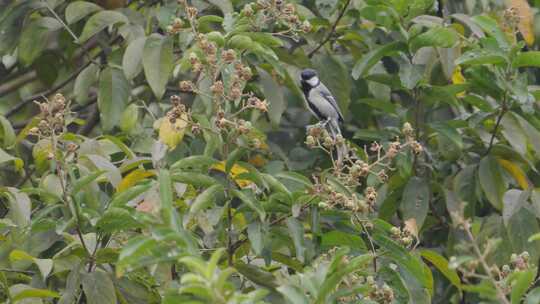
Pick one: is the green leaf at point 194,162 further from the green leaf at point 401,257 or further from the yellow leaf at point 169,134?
the green leaf at point 401,257

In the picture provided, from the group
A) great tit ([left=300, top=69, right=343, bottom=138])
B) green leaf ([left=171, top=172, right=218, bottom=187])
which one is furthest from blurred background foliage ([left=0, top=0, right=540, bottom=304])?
great tit ([left=300, top=69, right=343, bottom=138])

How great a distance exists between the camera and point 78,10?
14.5 ft

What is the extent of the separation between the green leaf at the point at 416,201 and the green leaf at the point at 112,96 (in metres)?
1.12

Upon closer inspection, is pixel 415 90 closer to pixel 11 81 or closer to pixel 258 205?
pixel 258 205

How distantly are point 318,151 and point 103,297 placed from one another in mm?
1803

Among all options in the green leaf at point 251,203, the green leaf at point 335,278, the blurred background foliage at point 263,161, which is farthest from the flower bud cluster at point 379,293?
the green leaf at point 251,203

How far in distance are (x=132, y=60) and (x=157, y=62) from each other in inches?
4.3

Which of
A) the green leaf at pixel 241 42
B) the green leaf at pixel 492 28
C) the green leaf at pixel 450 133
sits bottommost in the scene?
the green leaf at pixel 450 133

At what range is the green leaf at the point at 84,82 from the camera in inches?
176

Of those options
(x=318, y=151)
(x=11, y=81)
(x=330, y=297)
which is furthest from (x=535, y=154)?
(x=11, y=81)

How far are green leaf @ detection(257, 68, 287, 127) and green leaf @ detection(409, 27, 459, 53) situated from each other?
57 cm

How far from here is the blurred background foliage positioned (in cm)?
297

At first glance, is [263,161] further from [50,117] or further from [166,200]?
[166,200]

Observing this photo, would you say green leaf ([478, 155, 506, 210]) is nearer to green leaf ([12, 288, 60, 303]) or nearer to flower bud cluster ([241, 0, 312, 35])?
flower bud cluster ([241, 0, 312, 35])
